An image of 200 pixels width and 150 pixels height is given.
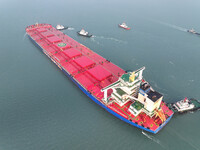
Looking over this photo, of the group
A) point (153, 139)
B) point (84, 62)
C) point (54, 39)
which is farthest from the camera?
point (54, 39)

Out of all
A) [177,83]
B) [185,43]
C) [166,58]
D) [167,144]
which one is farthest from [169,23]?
[167,144]

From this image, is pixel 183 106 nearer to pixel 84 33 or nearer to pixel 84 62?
pixel 84 62

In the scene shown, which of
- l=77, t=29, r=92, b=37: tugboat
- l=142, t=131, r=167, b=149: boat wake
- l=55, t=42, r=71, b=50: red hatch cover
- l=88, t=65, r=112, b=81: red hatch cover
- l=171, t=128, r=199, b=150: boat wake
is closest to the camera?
l=171, t=128, r=199, b=150: boat wake

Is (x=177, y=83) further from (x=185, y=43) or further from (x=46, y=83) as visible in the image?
(x=46, y=83)

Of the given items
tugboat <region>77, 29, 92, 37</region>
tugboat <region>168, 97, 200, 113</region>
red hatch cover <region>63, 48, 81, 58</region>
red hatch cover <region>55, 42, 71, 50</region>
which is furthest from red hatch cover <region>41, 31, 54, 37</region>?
tugboat <region>168, 97, 200, 113</region>

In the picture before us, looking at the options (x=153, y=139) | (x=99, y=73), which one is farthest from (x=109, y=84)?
(x=153, y=139)

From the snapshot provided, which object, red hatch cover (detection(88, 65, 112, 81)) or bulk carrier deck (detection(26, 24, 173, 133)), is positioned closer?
bulk carrier deck (detection(26, 24, 173, 133))

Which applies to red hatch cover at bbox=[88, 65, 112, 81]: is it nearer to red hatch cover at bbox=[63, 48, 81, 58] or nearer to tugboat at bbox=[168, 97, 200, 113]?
red hatch cover at bbox=[63, 48, 81, 58]
